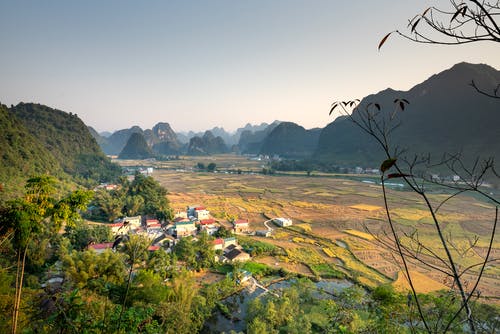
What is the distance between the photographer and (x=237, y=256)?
17.5 metres

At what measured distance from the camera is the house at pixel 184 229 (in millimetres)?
21922

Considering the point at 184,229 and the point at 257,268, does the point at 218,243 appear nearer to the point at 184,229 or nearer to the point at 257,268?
the point at 257,268

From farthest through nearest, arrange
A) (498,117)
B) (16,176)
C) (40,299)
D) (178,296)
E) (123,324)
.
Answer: (498,117) → (16,176) → (178,296) → (40,299) → (123,324)

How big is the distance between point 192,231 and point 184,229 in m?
0.71

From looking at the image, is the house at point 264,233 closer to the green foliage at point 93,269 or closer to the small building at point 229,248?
the small building at point 229,248

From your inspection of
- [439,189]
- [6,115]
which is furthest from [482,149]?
[6,115]

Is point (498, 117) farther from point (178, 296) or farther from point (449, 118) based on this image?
point (178, 296)

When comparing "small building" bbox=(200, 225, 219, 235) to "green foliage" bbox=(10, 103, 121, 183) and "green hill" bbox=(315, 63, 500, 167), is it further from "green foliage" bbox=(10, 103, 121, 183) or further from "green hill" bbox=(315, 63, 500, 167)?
"green hill" bbox=(315, 63, 500, 167)

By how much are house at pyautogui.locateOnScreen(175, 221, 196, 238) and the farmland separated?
434 cm

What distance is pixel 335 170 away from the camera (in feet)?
221

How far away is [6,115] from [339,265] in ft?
147

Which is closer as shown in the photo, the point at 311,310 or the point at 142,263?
the point at 311,310

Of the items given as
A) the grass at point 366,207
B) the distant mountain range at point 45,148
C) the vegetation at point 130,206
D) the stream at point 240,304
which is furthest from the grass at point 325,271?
the distant mountain range at point 45,148

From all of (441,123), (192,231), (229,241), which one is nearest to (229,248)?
(229,241)
